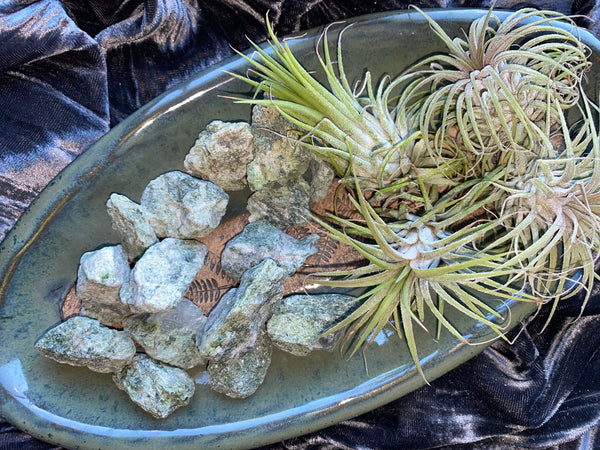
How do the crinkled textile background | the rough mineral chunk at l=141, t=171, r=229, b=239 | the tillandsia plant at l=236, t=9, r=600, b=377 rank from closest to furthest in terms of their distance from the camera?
the tillandsia plant at l=236, t=9, r=600, b=377
the rough mineral chunk at l=141, t=171, r=229, b=239
the crinkled textile background

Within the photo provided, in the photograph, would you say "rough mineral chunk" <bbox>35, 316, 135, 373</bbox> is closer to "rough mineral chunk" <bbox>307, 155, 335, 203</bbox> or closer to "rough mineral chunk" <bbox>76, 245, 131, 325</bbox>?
"rough mineral chunk" <bbox>76, 245, 131, 325</bbox>

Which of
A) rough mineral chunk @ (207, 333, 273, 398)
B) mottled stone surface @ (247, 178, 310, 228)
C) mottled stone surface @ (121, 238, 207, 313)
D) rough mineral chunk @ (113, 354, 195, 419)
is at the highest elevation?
mottled stone surface @ (121, 238, 207, 313)

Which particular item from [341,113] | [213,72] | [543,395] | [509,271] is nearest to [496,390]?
[543,395]

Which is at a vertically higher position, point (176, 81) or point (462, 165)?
point (176, 81)

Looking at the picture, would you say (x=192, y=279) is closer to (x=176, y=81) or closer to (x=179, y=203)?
(x=179, y=203)

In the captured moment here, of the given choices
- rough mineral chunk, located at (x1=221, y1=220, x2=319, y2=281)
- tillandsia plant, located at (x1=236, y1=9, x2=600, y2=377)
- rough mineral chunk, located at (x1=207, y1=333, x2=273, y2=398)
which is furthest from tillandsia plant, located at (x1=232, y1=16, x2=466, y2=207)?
rough mineral chunk, located at (x1=207, y1=333, x2=273, y2=398)

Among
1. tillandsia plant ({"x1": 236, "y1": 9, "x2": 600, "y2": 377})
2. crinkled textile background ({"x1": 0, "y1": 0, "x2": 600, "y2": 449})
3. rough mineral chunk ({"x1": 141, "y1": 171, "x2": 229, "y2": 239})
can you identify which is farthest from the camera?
crinkled textile background ({"x1": 0, "y1": 0, "x2": 600, "y2": 449})

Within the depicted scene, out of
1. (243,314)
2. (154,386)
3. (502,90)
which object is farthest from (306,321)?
(502,90)

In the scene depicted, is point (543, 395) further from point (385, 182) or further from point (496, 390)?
point (385, 182)
